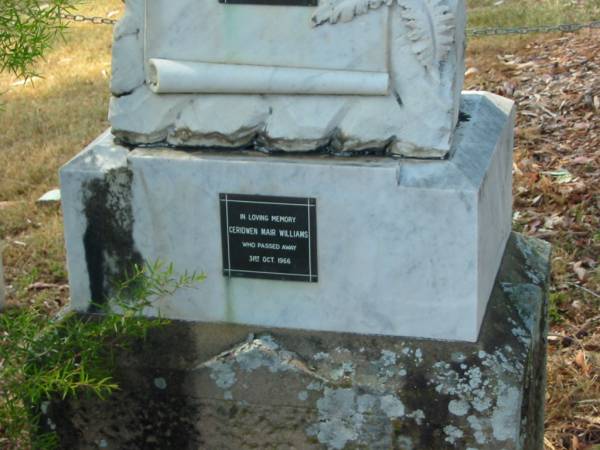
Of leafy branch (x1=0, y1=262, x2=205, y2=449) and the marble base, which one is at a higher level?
the marble base

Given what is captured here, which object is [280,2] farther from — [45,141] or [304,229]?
[45,141]

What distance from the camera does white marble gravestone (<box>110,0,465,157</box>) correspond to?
9.11ft

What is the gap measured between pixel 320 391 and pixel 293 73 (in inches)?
33.7

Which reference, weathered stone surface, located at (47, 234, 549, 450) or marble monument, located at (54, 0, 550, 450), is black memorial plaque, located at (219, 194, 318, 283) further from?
weathered stone surface, located at (47, 234, 549, 450)

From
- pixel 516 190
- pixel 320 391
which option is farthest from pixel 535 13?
pixel 320 391

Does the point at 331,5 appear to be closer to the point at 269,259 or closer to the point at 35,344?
the point at 269,259

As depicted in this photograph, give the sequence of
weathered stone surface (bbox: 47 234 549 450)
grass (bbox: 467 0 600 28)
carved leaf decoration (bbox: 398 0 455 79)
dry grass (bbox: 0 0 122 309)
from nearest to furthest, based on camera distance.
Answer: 1. carved leaf decoration (bbox: 398 0 455 79)
2. weathered stone surface (bbox: 47 234 549 450)
3. dry grass (bbox: 0 0 122 309)
4. grass (bbox: 467 0 600 28)

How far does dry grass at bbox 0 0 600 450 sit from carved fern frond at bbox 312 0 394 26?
1038mm

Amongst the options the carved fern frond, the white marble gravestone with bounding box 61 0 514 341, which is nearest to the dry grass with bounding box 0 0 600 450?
the white marble gravestone with bounding box 61 0 514 341

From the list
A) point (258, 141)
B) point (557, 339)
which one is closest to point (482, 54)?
point (557, 339)

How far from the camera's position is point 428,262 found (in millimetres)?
2799

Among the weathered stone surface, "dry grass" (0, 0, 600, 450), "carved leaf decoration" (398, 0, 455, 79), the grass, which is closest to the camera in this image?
"carved leaf decoration" (398, 0, 455, 79)

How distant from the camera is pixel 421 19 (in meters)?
2.73

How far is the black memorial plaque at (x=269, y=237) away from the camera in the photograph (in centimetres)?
288
